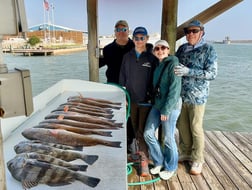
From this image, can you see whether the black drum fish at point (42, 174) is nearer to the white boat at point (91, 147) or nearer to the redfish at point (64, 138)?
the white boat at point (91, 147)

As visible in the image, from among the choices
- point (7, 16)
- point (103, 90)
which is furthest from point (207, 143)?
point (7, 16)

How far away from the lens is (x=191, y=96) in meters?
2.10

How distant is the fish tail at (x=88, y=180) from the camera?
44.0 inches

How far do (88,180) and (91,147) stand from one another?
0.35 metres

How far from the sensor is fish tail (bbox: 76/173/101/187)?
44.0 inches

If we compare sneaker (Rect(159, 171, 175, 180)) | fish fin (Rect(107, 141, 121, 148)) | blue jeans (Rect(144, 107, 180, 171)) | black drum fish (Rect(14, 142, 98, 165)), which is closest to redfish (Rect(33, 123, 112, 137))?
fish fin (Rect(107, 141, 121, 148))

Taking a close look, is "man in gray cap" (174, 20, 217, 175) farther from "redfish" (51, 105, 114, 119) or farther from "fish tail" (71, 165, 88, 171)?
"fish tail" (71, 165, 88, 171)

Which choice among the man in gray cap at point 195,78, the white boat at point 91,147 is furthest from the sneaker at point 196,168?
the white boat at point 91,147

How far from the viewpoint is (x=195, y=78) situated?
2057 mm

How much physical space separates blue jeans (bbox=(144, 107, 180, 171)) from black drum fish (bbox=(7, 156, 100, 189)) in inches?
39.6

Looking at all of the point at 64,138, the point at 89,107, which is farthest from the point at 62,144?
the point at 89,107

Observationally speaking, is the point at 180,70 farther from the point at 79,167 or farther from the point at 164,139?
the point at 79,167

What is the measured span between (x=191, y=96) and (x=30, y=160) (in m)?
1.37

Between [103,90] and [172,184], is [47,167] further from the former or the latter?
[103,90]
